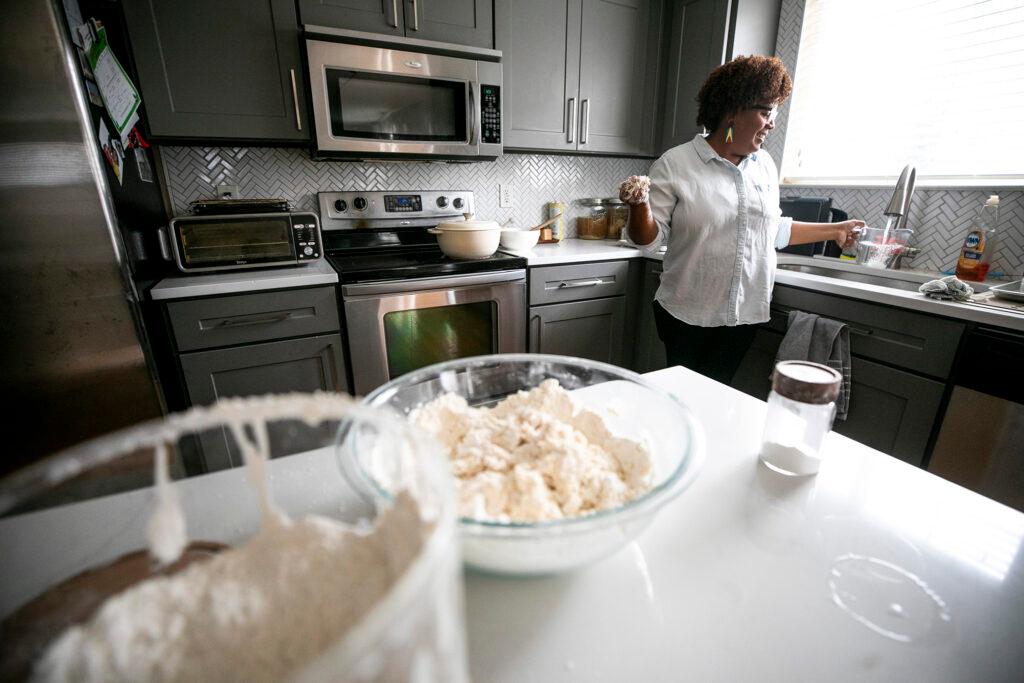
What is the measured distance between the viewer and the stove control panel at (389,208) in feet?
6.79

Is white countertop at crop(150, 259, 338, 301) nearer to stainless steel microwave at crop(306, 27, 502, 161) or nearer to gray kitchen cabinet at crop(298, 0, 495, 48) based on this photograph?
stainless steel microwave at crop(306, 27, 502, 161)

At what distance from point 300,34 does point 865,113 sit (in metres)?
2.37

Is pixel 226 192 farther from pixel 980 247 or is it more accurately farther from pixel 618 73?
pixel 980 247

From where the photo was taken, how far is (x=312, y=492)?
19.4 inches

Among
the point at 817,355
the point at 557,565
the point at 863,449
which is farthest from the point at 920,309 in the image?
the point at 557,565

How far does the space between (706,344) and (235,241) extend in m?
1.76

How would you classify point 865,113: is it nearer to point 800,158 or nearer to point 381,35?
point 800,158

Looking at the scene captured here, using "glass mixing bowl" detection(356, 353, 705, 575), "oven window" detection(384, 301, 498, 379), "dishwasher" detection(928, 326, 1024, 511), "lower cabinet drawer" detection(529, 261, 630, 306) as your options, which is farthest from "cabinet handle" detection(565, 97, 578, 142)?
"glass mixing bowl" detection(356, 353, 705, 575)

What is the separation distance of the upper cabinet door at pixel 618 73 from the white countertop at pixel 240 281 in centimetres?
150

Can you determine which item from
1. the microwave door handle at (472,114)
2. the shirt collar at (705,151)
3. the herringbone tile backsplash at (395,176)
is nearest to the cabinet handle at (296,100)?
the herringbone tile backsplash at (395,176)

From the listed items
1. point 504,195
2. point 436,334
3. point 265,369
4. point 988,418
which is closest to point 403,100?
point 504,195

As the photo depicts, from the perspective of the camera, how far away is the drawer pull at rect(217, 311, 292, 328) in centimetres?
153

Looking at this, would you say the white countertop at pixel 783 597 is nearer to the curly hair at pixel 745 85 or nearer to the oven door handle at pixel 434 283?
the curly hair at pixel 745 85

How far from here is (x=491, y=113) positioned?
6.57ft
